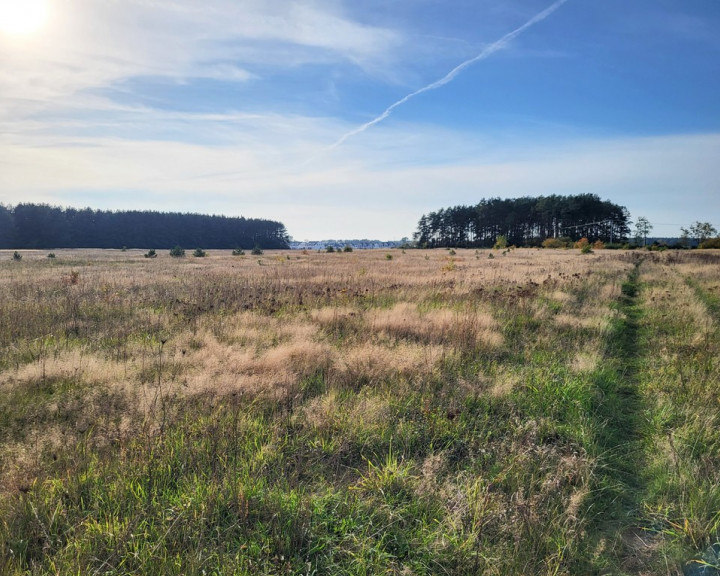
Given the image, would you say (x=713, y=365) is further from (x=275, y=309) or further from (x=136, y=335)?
(x=136, y=335)

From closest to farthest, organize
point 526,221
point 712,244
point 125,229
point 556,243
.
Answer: point 712,244, point 556,243, point 526,221, point 125,229

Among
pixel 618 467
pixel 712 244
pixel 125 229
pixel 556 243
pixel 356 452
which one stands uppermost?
pixel 125 229

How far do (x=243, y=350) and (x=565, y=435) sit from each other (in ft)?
16.3

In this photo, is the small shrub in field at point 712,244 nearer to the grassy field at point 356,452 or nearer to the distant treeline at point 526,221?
the distant treeline at point 526,221

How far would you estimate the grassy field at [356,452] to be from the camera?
2.58 m

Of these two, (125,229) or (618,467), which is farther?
(125,229)

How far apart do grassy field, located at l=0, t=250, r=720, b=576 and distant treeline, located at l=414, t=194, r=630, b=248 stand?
8363 cm

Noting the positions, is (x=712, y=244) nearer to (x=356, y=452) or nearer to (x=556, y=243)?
(x=556, y=243)

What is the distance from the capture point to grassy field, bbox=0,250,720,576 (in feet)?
8.46

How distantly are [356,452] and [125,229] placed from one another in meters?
126

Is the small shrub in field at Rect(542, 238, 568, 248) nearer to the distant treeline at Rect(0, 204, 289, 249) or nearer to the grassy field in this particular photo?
the distant treeline at Rect(0, 204, 289, 249)

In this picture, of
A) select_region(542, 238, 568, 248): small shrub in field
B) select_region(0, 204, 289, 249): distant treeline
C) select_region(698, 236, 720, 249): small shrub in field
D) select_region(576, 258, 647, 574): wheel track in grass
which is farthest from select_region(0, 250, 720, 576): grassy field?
select_region(0, 204, 289, 249): distant treeline

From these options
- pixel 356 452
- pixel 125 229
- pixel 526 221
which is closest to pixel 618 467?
pixel 356 452

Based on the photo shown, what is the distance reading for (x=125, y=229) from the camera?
108312 mm
